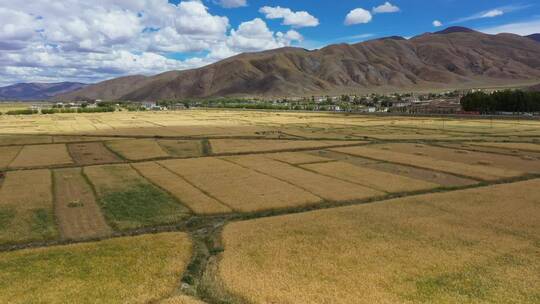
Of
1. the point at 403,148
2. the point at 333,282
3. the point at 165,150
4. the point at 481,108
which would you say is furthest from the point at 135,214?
the point at 481,108

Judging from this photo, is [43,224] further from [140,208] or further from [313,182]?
[313,182]

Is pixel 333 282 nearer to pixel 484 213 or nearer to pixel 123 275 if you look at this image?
pixel 123 275

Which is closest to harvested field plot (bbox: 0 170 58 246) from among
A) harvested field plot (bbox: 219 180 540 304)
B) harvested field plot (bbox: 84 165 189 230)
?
harvested field plot (bbox: 84 165 189 230)

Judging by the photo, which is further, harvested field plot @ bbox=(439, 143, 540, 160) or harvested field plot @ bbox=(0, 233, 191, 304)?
harvested field plot @ bbox=(439, 143, 540, 160)

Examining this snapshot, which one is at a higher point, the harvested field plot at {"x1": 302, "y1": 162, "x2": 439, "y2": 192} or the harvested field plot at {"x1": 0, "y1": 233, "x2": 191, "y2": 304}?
the harvested field plot at {"x1": 302, "y1": 162, "x2": 439, "y2": 192}

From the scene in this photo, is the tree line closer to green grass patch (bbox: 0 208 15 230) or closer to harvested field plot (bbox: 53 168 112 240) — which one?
harvested field plot (bbox: 53 168 112 240)

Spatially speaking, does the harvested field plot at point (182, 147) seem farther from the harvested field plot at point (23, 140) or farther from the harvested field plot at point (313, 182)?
the harvested field plot at point (23, 140)

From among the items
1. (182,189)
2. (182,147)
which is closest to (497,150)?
(182,147)
